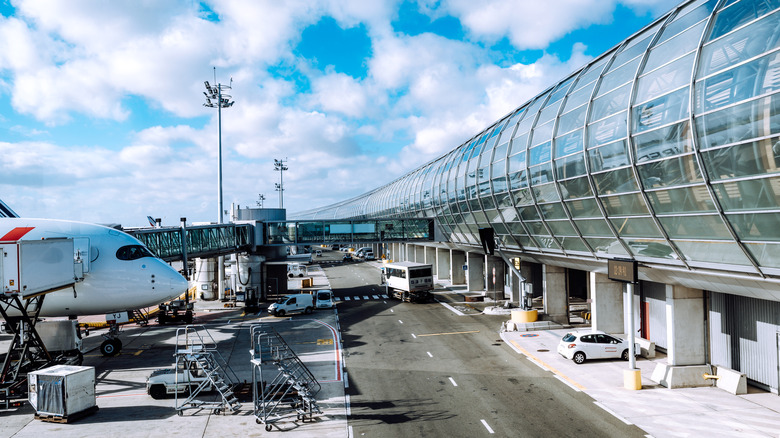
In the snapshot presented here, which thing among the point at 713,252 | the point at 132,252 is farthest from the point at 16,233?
the point at 713,252

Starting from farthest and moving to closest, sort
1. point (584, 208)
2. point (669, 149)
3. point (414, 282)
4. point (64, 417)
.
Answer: point (414, 282) → point (584, 208) → point (669, 149) → point (64, 417)

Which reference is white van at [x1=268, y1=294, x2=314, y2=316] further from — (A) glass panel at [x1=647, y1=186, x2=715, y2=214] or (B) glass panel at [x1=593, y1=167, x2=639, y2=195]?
(A) glass panel at [x1=647, y1=186, x2=715, y2=214]

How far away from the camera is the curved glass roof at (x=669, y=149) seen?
52.9ft

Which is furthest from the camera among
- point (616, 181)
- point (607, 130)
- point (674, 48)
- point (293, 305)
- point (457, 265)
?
point (457, 265)

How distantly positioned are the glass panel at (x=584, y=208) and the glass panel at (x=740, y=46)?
348 inches

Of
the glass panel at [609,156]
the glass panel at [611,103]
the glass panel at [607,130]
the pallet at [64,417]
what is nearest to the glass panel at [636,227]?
the glass panel at [609,156]

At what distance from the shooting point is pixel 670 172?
19.4 meters

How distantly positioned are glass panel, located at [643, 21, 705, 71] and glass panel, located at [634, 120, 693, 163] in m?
3.36

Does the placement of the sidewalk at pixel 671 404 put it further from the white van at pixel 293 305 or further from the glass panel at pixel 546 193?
the white van at pixel 293 305

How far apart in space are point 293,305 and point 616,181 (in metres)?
31.6

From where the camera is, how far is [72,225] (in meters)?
26.3

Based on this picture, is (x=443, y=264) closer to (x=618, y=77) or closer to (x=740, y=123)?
(x=618, y=77)

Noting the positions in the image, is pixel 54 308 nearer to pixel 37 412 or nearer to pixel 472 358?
pixel 37 412

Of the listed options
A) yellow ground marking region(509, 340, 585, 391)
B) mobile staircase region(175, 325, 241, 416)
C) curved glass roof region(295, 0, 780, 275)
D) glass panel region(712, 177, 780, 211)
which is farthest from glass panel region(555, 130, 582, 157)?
mobile staircase region(175, 325, 241, 416)
